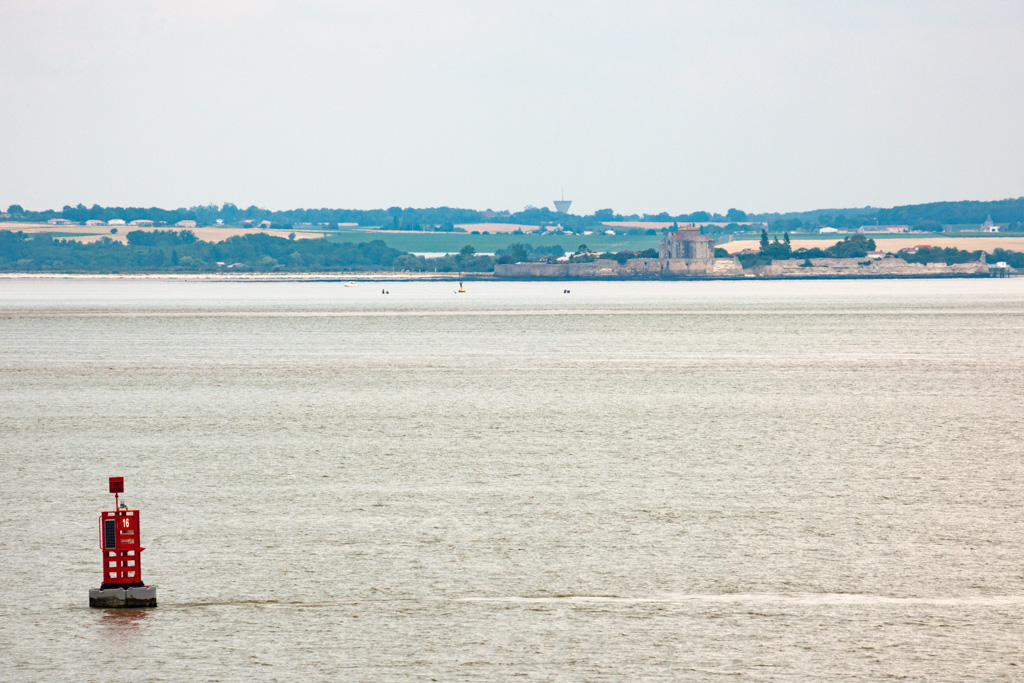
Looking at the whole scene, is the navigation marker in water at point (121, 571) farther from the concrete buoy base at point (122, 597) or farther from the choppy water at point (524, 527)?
the choppy water at point (524, 527)

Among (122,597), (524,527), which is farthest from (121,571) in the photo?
(524,527)

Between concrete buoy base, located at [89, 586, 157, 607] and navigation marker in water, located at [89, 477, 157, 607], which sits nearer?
navigation marker in water, located at [89, 477, 157, 607]

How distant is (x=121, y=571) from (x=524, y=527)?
283 inches

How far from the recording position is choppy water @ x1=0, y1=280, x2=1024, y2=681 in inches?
551

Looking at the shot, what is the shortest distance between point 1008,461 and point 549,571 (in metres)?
15.3

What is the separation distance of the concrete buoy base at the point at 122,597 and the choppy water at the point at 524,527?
0.22 metres

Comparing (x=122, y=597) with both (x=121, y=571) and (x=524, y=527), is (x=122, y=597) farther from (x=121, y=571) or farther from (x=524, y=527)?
(x=524, y=527)

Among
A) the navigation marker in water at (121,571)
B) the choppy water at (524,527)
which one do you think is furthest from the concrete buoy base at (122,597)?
the choppy water at (524,527)

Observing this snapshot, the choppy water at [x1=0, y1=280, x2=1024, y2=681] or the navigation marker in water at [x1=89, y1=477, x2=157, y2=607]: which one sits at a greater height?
the navigation marker in water at [x1=89, y1=477, x2=157, y2=607]

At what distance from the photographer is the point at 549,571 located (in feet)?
57.6

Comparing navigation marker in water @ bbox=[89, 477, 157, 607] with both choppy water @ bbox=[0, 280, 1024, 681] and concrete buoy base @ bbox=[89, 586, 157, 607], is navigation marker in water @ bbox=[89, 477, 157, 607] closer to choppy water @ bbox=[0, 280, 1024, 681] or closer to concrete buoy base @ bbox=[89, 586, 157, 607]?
concrete buoy base @ bbox=[89, 586, 157, 607]

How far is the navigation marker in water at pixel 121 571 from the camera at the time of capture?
1543 cm

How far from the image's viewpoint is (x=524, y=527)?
2081 centimetres

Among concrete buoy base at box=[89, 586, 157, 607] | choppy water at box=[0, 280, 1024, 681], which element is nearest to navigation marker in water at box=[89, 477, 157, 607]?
concrete buoy base at box=[89, 586, 157, 607]
